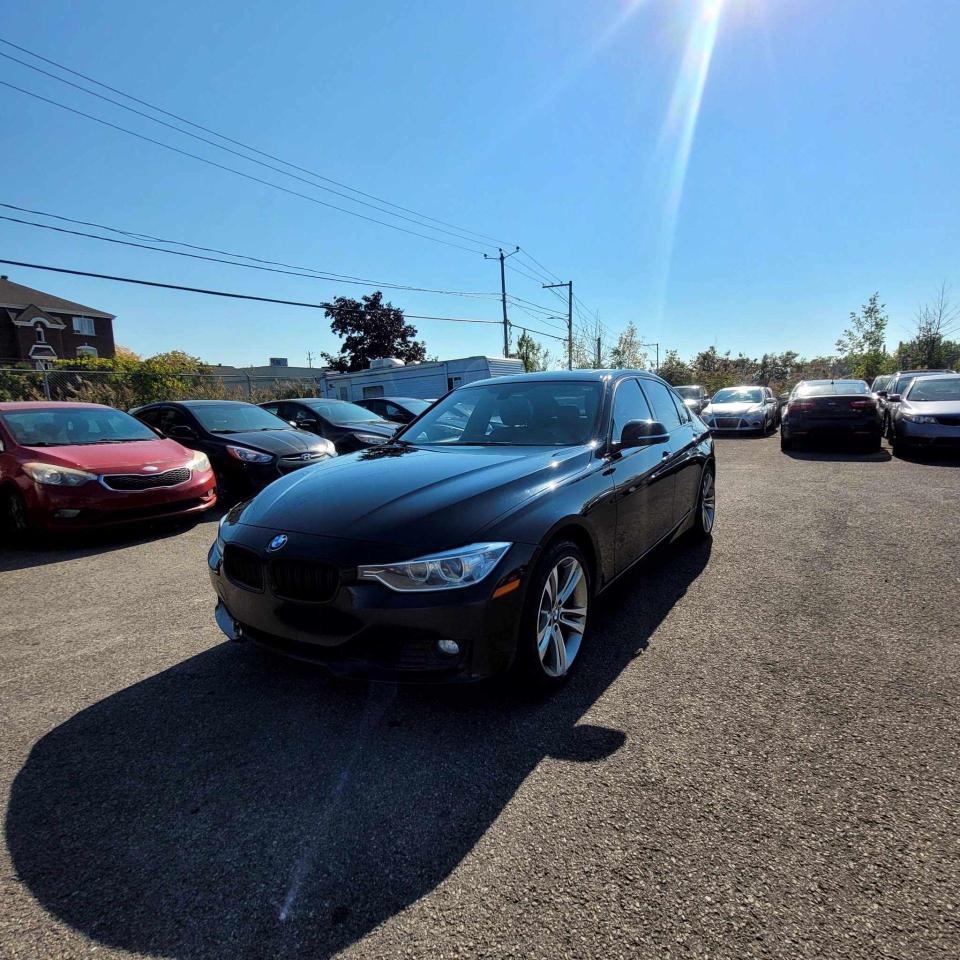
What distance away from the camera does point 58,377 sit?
59.7ft

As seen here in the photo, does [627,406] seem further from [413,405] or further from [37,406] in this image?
A: [413,405]

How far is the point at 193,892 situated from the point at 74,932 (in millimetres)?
288

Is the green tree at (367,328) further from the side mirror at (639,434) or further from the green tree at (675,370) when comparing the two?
the side mirror at (639,434)

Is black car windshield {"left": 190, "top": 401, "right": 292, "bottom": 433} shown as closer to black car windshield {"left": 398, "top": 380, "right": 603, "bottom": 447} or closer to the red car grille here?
the red car grille

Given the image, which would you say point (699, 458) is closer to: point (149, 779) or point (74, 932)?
point (149, 779)

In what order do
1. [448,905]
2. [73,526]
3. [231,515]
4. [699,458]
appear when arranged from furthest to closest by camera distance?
[73,526], [699,458], [231,515], [448,905]

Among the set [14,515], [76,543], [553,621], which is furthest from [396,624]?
[14,515]

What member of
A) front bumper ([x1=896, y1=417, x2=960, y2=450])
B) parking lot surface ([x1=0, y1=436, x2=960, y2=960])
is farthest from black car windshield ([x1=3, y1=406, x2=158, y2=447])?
front bumper ([x1=896, y1=417, x2=960, y2=450])

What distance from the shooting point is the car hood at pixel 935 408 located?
9344mm

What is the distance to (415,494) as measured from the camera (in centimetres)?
261

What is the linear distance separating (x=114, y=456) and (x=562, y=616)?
5.29m

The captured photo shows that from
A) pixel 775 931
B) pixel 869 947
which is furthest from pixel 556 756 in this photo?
pixel 869 947

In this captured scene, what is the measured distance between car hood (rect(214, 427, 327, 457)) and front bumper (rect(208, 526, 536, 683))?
18.6ft

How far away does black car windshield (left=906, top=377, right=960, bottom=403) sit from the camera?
10.1 meters
